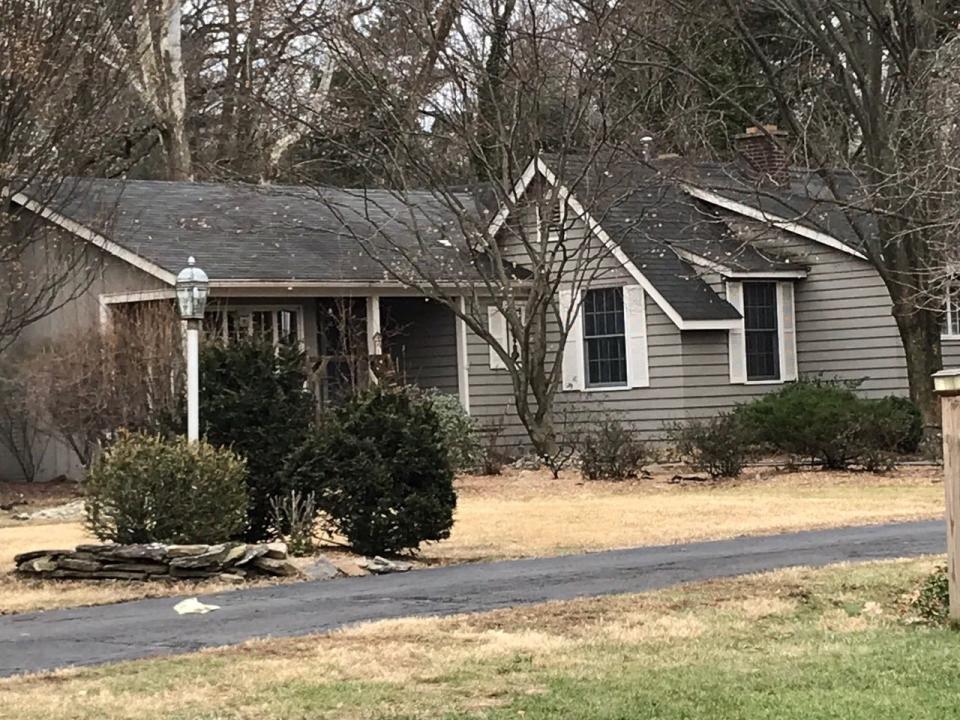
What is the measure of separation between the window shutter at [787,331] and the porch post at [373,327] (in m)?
6.88

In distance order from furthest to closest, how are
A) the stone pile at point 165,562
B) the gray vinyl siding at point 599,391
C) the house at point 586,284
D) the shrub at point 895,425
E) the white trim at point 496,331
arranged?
1. the white trim at point 496,331
2. the gray vinyl siding at point 599,391
3. the house at point 586,284
4. the shrub at point 895,425
5. the stone pile at point 165,562

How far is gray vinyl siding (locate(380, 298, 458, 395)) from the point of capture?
1147 inches

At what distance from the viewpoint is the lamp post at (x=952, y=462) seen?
358 inches

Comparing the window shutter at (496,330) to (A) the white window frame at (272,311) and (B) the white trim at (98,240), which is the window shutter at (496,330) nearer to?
(A) the white window frame at (272,311)

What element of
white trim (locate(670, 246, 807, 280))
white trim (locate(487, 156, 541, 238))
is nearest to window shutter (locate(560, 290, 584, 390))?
white trim (locate(487, 156, 541, 238))

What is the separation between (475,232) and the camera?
88.8 ft

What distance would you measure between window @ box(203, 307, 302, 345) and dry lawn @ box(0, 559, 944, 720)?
14.5 m

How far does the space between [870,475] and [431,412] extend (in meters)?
9.03

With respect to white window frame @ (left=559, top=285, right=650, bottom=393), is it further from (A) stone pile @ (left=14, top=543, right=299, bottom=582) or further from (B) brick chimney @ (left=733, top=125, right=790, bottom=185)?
(A) stone pile @ (left=14, top=543, right=299, bottom=582)

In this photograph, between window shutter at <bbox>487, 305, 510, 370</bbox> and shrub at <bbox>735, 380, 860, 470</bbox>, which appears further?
window shutter at <bbox>487, 305, 510, 370</bbox>

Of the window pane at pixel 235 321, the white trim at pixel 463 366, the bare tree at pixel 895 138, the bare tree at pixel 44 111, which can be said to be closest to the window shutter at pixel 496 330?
the white trim at pixel 463 366

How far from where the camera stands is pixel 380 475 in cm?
1460

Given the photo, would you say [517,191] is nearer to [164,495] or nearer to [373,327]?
[373,327]

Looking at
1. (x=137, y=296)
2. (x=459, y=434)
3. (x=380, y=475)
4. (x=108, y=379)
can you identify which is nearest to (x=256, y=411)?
(x=380, y=475)
